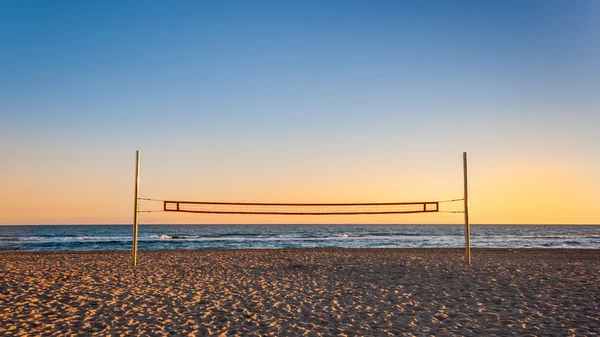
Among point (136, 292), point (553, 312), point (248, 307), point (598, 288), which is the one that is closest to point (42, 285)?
point (136, 292)

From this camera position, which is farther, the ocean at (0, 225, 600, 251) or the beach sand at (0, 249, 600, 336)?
the ocean at (0, 225, 600, 251)

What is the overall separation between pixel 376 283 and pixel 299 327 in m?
3.85

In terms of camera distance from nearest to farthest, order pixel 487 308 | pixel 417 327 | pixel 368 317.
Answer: pixel 417 327, pixel 368 317, pixel 487 308

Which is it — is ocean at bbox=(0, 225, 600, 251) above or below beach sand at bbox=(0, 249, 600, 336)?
below

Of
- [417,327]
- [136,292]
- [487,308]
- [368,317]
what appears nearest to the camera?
[417,327]

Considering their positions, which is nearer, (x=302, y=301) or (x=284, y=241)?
(x=302, y=301)

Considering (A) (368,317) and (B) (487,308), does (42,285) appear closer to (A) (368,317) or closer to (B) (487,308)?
(A) (368,317)

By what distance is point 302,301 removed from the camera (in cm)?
751

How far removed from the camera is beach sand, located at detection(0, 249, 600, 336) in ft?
18.8

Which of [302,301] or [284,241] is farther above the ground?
[302,301]

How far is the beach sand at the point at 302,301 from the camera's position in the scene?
5742mm

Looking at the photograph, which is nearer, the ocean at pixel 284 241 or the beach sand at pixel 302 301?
the beach sand at pixel 302 301

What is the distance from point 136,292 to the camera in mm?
8117

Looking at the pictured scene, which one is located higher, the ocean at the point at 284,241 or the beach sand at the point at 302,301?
the beach sand at the point at 302,301
